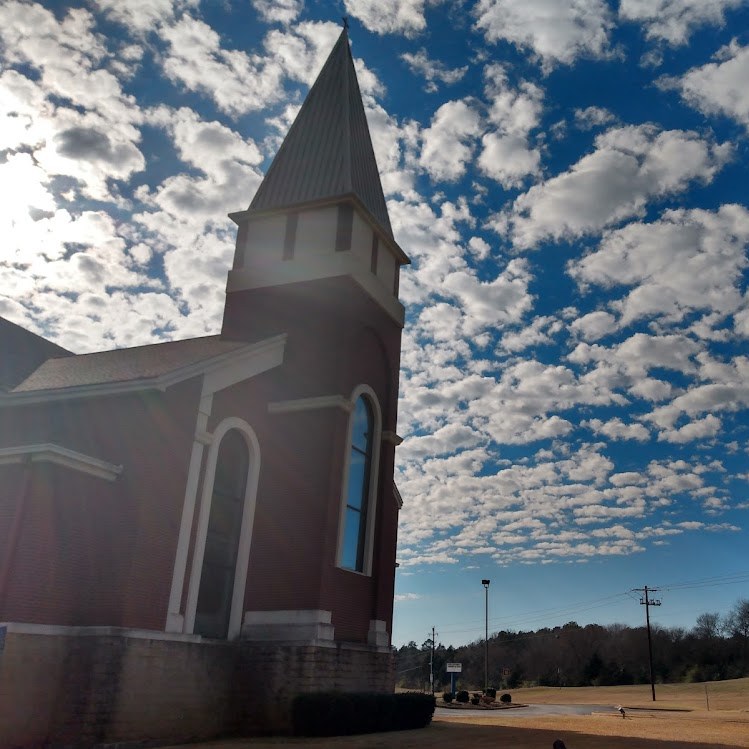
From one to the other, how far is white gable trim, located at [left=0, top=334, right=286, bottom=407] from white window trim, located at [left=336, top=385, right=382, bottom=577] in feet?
9.04

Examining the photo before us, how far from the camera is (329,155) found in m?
25.2

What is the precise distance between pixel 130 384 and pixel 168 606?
4.89 m

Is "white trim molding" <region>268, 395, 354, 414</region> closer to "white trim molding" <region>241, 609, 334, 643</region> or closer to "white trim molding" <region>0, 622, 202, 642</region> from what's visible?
"white trim molding" <region>241, 609, 334, 643</region>

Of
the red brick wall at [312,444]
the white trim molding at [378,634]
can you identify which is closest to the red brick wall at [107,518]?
the red brick wall at [312,444]

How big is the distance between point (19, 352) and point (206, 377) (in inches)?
323

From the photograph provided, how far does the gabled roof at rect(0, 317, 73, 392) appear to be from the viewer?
21.7 meters

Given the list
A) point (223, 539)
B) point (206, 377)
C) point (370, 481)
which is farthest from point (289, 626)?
point (206, 377)

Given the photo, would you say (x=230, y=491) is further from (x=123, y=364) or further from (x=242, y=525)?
(x=123, y=364)

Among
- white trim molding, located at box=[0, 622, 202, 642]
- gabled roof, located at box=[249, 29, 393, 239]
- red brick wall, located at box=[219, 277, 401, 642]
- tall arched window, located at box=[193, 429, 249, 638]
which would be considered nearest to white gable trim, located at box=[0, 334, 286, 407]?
red brick wall, located at box=[219, 277, 401, 642]

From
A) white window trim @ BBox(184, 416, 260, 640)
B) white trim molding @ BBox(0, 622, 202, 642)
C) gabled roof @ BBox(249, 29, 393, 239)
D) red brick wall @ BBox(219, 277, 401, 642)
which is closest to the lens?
white trim molding @ BBox(0, 622, 202, 642)

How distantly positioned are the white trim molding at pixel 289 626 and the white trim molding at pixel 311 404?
5.28 metres

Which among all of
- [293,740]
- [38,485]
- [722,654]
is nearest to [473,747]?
[293,740]

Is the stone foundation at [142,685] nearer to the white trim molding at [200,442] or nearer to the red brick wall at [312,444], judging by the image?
the white trim molding at [200,442]

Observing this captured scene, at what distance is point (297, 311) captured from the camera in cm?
2253
